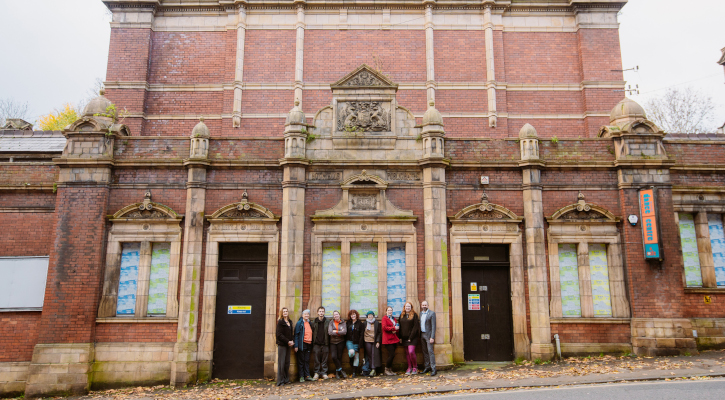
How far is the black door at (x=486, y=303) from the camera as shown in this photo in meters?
11.5

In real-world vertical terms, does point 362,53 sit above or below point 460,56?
above

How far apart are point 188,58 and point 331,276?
11.4 m

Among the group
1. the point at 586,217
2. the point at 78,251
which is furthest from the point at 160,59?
the point at 586,217

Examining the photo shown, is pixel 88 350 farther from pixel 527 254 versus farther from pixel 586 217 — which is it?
pixel 586 217

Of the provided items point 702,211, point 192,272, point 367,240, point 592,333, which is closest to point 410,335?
point 367,240

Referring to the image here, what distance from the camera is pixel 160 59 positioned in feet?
58.0

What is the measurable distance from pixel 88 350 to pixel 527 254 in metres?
11.0

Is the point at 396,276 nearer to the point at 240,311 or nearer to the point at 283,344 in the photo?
the point at 283,344

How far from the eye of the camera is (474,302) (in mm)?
11625

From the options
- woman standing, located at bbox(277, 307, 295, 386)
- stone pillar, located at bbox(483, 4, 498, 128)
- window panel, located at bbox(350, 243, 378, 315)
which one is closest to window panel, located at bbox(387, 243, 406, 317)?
window panel, located at bbox(350, 243, 378, 315)

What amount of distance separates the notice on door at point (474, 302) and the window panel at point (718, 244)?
Answer: 21.8 ft

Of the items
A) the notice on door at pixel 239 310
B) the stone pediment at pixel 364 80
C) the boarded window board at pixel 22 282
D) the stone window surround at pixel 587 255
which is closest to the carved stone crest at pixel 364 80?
the stone pediment at pixel 364 80

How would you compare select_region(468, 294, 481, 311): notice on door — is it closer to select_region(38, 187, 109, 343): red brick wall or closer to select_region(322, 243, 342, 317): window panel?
select_region(322, 243, 342, 317): window panel

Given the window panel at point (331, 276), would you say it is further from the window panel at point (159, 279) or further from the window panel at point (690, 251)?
the window panel at point (690, 251)
